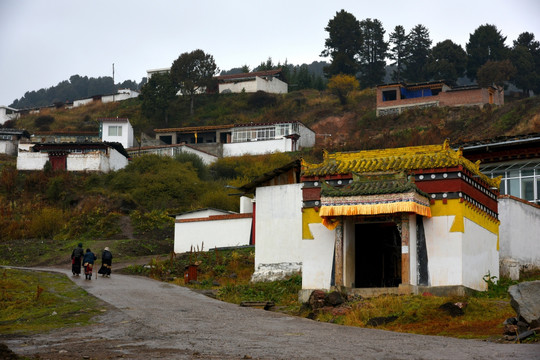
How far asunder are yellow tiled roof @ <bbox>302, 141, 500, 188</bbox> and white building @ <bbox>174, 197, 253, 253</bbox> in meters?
14.3

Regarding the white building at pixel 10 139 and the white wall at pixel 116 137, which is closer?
the white building at pixel 10 139

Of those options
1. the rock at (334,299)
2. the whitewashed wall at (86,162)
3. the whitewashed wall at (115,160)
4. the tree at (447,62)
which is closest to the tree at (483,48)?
the tree at (447,62)

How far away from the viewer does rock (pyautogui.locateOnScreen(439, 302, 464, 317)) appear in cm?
2094

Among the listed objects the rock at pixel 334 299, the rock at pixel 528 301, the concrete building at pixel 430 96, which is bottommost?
the rock at pixel 334 299

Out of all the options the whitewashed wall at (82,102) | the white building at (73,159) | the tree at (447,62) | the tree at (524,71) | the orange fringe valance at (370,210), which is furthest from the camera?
the whitewashed wall at (82,102)

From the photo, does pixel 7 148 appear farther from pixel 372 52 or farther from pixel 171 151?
pixel 372 52

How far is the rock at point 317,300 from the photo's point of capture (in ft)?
74.9

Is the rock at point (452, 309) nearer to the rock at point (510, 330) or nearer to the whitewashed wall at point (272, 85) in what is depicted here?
the rock at point (510, 330)

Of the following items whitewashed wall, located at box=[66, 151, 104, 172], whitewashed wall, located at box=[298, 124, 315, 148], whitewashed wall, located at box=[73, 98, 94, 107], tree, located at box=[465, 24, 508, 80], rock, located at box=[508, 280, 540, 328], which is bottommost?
rock, located at box=[508, 280, 540, 328]

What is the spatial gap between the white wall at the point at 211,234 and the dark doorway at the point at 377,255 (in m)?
12.7

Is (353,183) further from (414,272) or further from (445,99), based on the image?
(445,99)

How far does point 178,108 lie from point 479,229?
246 ft

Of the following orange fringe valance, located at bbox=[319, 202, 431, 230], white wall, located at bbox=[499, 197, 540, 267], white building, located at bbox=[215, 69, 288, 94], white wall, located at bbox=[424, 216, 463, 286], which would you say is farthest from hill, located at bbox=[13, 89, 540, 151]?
orange fringe valance, located at bbox=[319, 202, 431, 230]

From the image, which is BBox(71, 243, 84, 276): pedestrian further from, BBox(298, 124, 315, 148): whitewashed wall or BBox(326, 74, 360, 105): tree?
BBox(326, 74, 360, 105): tree
